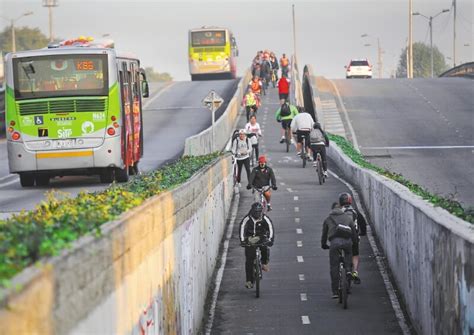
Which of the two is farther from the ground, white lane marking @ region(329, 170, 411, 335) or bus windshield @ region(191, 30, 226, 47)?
bus windshield @ region(191, 30, 226, 47)

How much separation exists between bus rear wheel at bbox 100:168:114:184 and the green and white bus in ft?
2.24

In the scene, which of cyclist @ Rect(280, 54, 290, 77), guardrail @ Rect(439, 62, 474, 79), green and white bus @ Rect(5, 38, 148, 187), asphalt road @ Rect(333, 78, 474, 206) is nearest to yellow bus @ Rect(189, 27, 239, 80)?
cyclist @ Rect(280, 54, 290, 77)

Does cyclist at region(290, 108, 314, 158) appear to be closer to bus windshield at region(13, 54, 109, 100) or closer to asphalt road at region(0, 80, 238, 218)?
asphalt road at region(0, 80, 238, 218)

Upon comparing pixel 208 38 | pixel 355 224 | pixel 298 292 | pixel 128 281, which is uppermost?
pixel 208 38

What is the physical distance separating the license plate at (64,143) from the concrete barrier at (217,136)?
642 cm

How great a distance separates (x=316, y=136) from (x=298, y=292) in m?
14.8

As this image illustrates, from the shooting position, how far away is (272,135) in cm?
5484

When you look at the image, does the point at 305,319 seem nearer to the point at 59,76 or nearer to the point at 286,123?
the point at 59,76

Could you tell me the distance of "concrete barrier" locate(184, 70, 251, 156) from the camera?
39.3m

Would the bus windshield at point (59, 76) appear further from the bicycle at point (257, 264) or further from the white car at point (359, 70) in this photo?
the white car at point (359, 70)

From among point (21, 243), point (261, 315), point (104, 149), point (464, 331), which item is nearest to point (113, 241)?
point (21, 243)

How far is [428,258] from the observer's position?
14.4 metres

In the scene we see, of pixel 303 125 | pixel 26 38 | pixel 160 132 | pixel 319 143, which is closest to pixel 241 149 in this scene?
pixel 319 143

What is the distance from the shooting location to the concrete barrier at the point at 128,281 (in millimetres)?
6551
